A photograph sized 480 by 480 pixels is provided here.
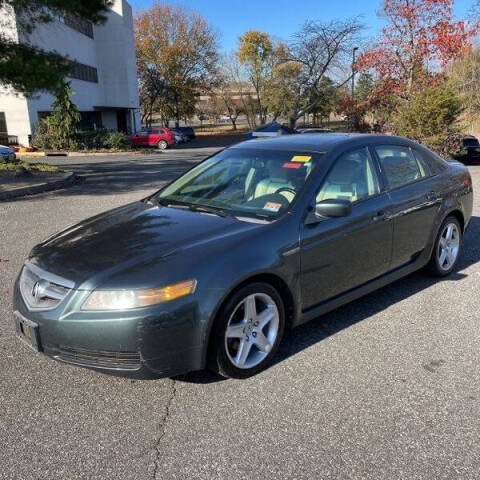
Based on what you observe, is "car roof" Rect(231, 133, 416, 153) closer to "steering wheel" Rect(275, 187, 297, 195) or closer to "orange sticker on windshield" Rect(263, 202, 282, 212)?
"steering wheel" Rect(275, 187, 297, 195)

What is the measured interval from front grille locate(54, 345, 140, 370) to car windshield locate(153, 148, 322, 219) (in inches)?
53.6

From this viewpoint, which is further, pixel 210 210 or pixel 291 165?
pixel 291 165

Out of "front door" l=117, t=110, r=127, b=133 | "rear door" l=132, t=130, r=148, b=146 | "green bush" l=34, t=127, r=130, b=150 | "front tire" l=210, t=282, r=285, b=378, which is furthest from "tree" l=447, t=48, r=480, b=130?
"front door" l=117, t=110, r=127, b=133

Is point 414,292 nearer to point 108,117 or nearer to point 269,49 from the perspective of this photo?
point 108,117

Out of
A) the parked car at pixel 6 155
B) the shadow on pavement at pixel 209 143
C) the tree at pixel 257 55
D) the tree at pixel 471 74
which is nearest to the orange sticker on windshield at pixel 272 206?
the parked car at pixel 6 155

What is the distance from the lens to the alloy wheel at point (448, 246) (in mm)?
5094

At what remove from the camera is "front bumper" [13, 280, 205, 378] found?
280 cm

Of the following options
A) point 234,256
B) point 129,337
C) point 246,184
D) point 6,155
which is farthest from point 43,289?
point 6,155

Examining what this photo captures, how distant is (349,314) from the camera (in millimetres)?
4312

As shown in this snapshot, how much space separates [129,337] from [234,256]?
81 centimetres

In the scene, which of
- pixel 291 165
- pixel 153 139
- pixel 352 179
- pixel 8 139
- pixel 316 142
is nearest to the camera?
pixel 291 165

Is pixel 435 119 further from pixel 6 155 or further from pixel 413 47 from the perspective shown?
pixel 6 155

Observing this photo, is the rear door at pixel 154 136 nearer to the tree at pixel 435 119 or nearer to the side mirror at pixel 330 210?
the tree at pixel 435 119

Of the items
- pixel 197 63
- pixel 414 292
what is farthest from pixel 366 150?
pixel 197 63
